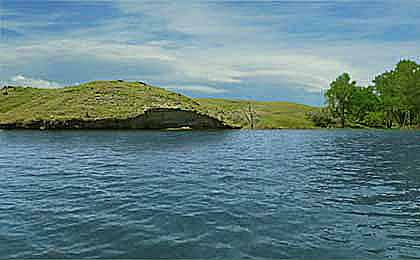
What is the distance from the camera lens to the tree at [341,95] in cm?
11663

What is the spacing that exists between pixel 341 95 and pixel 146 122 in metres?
65.9

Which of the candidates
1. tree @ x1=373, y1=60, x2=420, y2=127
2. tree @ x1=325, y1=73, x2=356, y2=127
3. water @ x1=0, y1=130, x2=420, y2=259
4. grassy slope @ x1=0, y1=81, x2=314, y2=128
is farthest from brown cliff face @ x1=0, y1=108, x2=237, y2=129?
tree @ x1=373, y1=60, x2=420, y2=127

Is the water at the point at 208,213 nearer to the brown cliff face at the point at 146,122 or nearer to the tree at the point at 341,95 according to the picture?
the brown cliff face at the point at 146,122

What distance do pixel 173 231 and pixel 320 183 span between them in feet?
36.7

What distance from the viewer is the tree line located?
110 metres

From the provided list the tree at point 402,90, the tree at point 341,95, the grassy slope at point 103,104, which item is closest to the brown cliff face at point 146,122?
the grassy slope at point 103,104

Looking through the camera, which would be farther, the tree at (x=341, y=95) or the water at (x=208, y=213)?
the tree at (x=341, y=95)

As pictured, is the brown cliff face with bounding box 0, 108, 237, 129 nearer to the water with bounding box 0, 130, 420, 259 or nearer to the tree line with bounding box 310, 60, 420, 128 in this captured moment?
the tree line with bounding box 310, 60, 420, 128

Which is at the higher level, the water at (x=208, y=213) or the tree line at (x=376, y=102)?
the tree line at (x=376, y=102)

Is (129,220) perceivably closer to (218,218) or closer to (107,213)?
(107,213)

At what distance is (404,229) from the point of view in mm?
11859

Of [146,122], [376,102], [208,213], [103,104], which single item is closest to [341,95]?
[376,102]

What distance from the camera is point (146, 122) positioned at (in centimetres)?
8356

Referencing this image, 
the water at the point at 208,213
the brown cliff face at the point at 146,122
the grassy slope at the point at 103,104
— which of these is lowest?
the water at the point at 208,213
